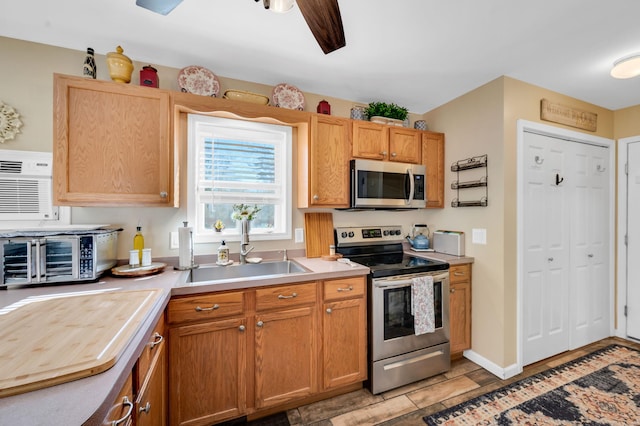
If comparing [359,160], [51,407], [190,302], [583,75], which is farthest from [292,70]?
[583,75]

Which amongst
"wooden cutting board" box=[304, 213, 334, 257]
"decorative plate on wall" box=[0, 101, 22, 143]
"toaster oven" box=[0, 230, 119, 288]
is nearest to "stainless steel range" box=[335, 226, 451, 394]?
"wooden cutting board" box=[304, 213, 334, 257]

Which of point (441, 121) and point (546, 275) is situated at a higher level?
point (441, 121)

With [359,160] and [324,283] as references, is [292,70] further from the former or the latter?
[324,283]

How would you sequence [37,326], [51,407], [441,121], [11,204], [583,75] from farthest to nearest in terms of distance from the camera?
1. [441,121]
2. [583,75]
3. [11,204]
4. [37,326]
5. [51,407]

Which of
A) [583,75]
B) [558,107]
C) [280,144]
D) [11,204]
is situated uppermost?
[583,75]

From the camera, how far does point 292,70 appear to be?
214 centimetres

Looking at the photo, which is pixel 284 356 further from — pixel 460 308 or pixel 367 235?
pixel 460 308

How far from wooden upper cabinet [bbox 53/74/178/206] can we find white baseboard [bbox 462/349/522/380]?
2.89m

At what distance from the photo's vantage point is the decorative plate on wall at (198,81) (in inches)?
77.7

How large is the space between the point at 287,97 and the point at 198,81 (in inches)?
28.1

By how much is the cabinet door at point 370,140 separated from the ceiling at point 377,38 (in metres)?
0.38

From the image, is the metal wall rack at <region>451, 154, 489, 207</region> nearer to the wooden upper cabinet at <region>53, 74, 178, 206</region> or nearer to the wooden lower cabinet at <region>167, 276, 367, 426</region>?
the wooden lower cabinet at <region>167, 276, 367, 426</region>

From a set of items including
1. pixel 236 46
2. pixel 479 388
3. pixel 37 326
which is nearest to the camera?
pixel 37 326

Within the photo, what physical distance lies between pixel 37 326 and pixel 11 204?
1300 millimetres
